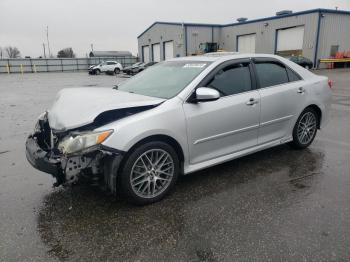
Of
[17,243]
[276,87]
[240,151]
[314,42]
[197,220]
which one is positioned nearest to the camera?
[17,243]

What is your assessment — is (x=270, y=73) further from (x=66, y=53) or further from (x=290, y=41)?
(x=66, y=53)

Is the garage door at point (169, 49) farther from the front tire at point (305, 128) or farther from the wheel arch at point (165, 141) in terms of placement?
the wheel arch at point (165, 141)

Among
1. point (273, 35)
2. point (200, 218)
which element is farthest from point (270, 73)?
point (273, 35)

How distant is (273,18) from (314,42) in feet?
19.1

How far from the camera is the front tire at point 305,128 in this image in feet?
16.1

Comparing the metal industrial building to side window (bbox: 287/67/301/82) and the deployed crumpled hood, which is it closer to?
side window (bbox: 287/67/301/82)

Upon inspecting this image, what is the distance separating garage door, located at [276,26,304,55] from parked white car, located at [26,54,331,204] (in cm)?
2908

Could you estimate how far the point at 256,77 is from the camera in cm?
429

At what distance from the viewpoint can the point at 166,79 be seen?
4.11 metres

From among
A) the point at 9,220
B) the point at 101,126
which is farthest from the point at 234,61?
the point at 9,220

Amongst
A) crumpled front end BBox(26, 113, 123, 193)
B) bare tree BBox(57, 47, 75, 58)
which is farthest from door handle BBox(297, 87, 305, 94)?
bare tree BBox(57, 47, 75, 58)

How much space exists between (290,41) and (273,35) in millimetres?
2230

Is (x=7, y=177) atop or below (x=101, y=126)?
below

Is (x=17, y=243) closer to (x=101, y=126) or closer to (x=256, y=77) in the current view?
(x=101, y=126)
